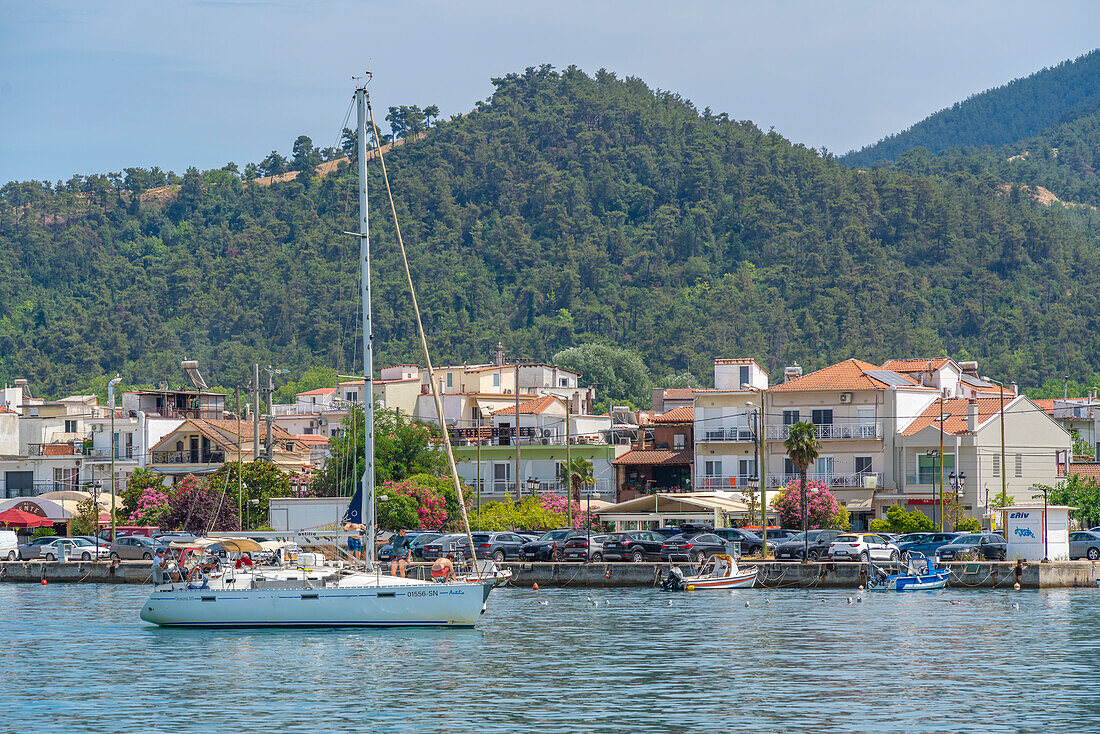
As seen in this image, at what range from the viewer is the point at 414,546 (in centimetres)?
7762

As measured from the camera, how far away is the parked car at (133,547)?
8575cm

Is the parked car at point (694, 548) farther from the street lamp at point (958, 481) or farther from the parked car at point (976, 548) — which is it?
Answer: the street lamp at point (958, 481)

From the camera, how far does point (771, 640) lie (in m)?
50.8

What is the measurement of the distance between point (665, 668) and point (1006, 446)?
58.5 m

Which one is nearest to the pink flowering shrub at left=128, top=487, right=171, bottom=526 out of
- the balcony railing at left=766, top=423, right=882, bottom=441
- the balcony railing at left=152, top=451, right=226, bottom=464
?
the balcony railing at left=152, top=451, right=226, bottom=464

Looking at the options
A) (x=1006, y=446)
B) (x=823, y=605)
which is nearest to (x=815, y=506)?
(x=1006, y=446)

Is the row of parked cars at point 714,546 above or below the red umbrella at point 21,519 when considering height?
below

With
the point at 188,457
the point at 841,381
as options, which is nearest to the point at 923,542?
the point at 841,381

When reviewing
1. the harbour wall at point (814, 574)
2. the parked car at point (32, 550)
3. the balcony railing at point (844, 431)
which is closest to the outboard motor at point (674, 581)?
the harbour wall at point (814, 574)

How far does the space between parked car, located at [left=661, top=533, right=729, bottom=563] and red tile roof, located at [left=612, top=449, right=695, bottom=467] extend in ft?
101

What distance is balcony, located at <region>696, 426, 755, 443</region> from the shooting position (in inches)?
4082

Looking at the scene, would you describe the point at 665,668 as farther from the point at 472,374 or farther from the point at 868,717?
the point at 472,374

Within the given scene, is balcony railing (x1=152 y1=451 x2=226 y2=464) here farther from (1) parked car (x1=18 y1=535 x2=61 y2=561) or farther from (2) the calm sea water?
(2) the calm sea water

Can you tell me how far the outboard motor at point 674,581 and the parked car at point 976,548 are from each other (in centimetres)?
1394
